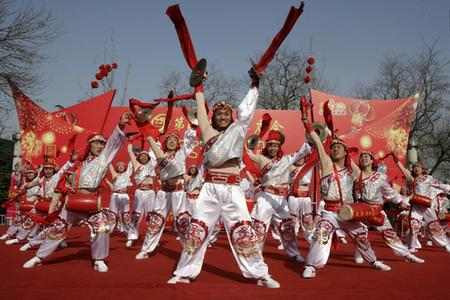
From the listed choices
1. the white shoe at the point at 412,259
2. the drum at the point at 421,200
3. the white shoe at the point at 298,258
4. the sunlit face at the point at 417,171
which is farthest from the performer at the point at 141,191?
the sunlit face at the point at 417,171

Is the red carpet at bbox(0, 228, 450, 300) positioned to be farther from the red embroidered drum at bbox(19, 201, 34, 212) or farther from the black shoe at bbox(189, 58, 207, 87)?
the black shoe at bbox(189, 58, 207, 87)

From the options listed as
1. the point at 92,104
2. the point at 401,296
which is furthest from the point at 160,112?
the point at 401,296

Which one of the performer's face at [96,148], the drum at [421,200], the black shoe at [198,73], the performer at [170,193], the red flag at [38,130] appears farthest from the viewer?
the red flag at [38,130]

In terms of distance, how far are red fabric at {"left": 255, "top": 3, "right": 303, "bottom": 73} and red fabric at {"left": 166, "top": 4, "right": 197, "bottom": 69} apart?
2.66 feet

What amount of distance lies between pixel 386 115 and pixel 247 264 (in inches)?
398

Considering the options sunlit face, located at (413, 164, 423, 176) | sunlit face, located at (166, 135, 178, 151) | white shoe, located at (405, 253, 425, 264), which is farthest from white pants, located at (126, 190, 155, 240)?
sunlit face, located at (413, 164, 423, 176)

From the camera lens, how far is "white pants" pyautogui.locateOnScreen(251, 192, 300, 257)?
609cm

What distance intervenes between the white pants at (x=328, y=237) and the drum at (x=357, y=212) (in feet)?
0.56

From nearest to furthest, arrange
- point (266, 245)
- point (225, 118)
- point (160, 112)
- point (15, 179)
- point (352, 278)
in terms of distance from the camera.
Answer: point (225, 118)
point (352, 278)
point (266, 245)
point (15, 179)
point (160, 112)

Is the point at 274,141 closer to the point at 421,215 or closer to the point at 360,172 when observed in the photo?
the point at 360,172

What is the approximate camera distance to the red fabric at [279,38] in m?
4.25

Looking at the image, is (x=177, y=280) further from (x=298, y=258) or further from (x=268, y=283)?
(x=298, y=258)

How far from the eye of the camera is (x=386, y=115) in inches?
506

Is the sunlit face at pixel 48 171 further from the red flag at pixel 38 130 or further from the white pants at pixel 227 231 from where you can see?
the white pants at pixel 227 231
